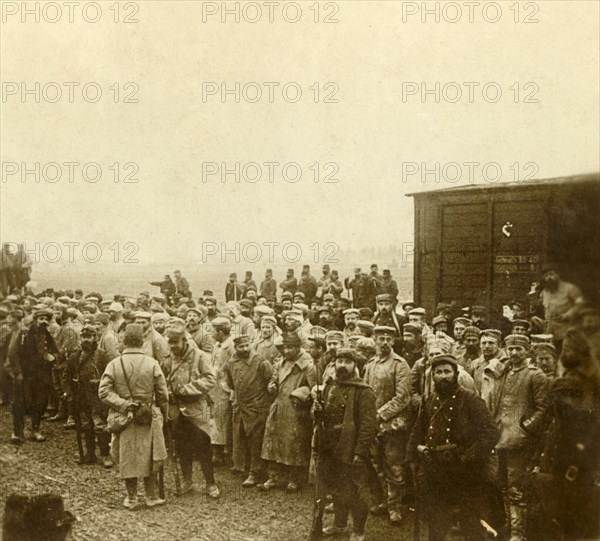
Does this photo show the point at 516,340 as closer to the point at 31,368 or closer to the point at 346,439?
the point at 346,439

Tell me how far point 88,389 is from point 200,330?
5.80ft

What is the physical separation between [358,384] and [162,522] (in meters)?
2.51

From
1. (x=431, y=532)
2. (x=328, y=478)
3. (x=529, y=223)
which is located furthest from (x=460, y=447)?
(x=529, y=223)

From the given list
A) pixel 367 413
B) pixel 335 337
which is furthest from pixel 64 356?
pixel 367 413

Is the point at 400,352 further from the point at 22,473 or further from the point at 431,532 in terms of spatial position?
the point at 22,473

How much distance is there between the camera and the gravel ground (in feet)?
20.7

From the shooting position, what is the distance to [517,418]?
20.6ft

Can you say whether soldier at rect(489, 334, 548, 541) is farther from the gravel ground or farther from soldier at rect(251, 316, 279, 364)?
soldier at rect(251, 316, 279, 364)

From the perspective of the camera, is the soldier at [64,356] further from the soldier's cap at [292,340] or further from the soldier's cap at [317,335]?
the soldier's cap at [292,340]

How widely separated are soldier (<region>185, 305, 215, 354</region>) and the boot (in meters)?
4.71

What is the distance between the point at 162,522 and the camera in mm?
6562

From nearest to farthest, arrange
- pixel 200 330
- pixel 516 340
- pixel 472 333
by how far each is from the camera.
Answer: pixel 516 340 → pixel 472 333 → pixel 200 330

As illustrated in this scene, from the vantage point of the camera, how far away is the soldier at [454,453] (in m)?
5.50

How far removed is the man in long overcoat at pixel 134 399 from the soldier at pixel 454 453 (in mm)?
2825
